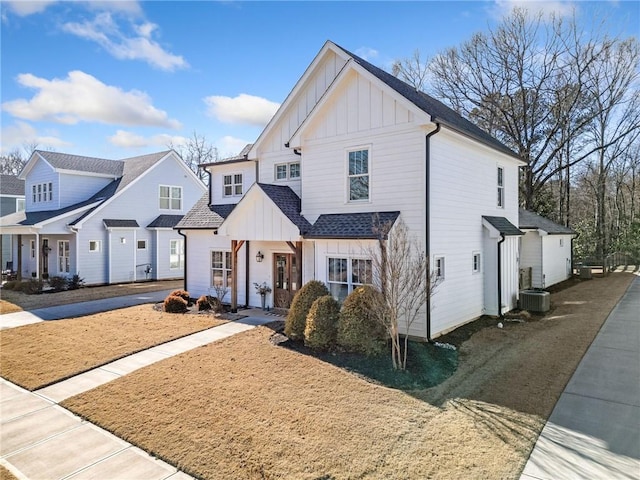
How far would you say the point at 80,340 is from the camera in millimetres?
10977

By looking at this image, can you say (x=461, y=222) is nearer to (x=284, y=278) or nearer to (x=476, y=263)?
(x=476, y=263)

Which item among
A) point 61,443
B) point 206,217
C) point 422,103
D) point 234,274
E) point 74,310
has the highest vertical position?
point 422,103

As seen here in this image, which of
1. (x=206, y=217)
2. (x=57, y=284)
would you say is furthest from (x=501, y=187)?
(x=57, y=284)

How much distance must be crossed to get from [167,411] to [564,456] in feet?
20.1

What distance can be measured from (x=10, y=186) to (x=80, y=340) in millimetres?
29279

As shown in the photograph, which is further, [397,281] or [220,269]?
[220,269]

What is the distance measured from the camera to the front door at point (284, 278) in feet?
46.5

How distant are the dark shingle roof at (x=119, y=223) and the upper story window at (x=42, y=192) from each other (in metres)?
5.27

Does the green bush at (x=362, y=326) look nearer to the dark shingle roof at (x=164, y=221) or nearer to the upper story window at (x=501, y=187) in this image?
the upper story window at (x=501, y=187)

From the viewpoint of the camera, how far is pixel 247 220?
13.7 metres

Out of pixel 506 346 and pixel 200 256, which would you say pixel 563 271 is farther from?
pixel 200 256

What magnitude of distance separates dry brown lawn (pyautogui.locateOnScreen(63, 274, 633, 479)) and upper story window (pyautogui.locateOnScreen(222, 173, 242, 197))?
8499mm

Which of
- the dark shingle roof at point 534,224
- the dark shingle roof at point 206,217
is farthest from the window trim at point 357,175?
the dark shingle roof at point 534,224

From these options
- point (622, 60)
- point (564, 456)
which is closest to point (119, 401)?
point (564, 456)
